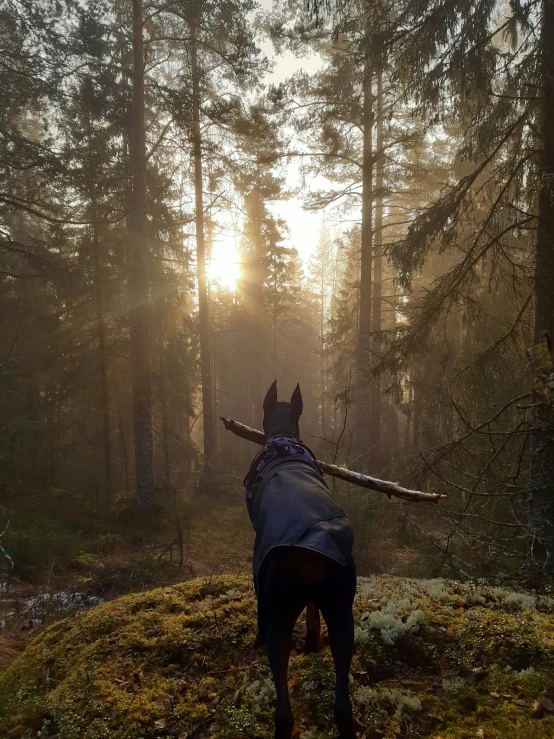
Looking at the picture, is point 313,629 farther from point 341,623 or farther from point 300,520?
point 300,520

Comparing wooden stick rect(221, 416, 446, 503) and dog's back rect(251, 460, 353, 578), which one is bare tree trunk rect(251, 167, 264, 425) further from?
dog's back rect(251, 460, 353, 578)

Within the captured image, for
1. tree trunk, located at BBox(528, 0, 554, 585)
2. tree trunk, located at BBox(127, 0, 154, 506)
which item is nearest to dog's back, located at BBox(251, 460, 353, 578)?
tree trunk, located at BBox(528, 0, 554, 585)

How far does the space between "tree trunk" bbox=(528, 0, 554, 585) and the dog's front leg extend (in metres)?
3.09

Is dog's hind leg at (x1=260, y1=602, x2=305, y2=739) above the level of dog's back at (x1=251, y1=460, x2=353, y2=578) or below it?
below

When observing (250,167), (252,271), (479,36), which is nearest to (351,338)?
(250,167)

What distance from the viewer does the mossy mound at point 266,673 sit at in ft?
9.08

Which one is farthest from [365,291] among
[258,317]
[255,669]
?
[258,317]

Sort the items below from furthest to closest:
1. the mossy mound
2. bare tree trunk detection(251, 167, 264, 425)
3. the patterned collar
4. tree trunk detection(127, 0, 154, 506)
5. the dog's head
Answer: bare tree trunk detection(251, 167, 264, 425) < tree trunk detection(127, 0, 154, 506) < the dog's head < the patterned collar < the mossy mound

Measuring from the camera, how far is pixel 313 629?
3.46 meters

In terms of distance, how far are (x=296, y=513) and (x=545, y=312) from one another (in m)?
4.86

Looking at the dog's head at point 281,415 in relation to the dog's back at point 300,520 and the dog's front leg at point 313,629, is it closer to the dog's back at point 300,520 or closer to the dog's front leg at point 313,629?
the dog's back at point 300,520

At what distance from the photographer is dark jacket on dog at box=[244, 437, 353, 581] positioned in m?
2.51

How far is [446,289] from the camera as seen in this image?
6.75 m

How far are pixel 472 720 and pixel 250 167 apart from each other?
1776cm
